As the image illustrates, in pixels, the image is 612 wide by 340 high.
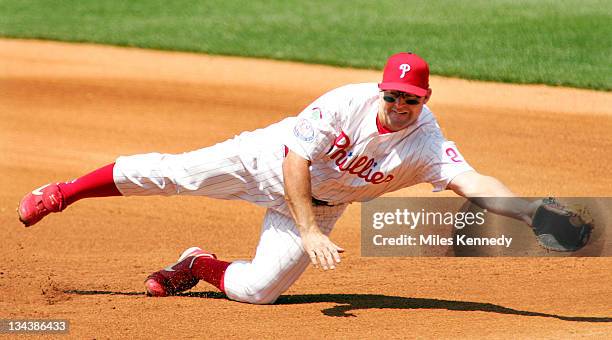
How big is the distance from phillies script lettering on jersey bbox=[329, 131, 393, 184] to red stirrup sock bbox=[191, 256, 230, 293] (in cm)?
102

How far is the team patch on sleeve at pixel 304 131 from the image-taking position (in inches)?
218

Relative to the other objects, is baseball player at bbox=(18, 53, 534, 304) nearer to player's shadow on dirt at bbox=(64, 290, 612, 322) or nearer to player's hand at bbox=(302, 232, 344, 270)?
player's hand at bbox=(302, 232, 344, 270)

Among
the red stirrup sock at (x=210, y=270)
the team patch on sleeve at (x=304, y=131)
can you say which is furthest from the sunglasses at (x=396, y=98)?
the red stirrup sock at (x=210, y=270)

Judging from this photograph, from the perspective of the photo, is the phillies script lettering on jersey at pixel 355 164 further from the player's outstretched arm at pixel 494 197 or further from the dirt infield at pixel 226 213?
the dirt infield at pixel 226 213

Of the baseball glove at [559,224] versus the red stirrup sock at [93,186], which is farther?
the red stirrup sock at [93,186]

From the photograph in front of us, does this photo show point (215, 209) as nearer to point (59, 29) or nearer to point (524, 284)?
point (524, 284)

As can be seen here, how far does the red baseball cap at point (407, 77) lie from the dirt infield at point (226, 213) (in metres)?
1.20

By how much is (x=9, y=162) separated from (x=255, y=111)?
2.86 metres

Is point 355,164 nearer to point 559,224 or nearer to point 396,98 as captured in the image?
point 396,98

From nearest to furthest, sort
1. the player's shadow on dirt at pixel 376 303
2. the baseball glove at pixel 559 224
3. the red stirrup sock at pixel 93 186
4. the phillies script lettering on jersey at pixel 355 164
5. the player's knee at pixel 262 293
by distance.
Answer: the baseball glove at pixel 559 224 → the phillies script lettering on jersey at pixel 355 164 → the player's shadow on dirt at pixel 376 303 → the player's knee at pixel 262 293 → the red stirrup sock at pixel 93 186

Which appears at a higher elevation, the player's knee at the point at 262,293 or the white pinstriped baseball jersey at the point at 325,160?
the white pinstriped baseball jersey at the point at 325,160

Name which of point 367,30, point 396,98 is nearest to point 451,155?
point 396,98

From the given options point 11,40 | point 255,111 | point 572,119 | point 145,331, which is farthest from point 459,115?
point 11,40

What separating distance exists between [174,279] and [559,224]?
222 centimetres
